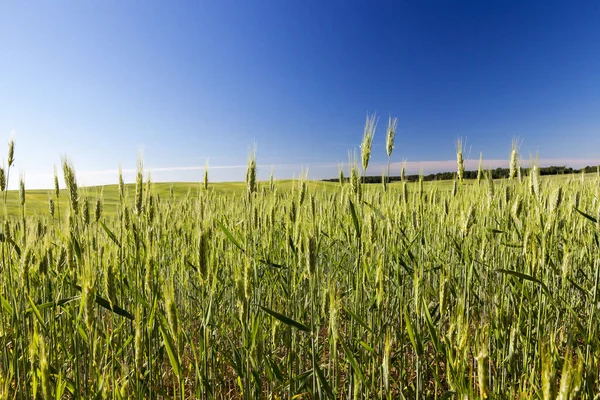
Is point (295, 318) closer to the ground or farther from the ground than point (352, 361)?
closer to the ground

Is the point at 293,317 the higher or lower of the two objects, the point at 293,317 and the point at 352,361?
the lower

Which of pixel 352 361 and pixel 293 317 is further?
pixel 293 317

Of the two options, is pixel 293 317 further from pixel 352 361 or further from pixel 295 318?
pixel 352 361

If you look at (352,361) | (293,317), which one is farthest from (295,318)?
(352,361)

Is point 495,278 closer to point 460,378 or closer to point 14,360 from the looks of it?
point 460,378

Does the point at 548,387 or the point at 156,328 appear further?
the point at 156,328

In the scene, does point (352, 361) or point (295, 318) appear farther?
point (295, 318)

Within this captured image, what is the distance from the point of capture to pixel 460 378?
0.80 meters

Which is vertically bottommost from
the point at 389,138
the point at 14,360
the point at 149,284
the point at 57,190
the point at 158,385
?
the point at 158,385

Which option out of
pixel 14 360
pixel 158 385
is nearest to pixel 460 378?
pixel 158 385

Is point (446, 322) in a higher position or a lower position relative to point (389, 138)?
lower

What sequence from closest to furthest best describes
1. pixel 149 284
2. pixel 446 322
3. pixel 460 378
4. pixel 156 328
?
pixel 460 378, pixel 149 284, pixel 156 328, pixel 446 322

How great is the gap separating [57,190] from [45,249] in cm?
52

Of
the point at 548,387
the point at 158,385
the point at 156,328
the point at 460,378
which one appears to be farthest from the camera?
the point at 156,328
